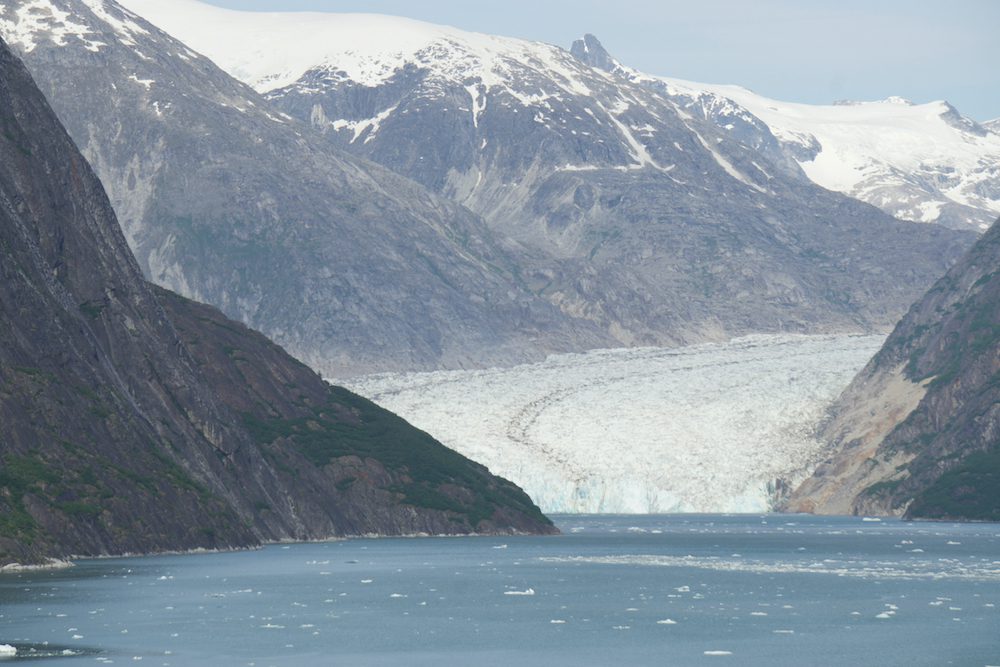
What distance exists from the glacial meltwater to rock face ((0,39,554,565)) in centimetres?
294

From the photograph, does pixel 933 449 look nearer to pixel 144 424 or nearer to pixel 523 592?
pixel 144 424

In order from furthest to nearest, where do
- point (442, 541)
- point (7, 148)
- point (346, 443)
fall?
point (346, 443) → point (442, 541) → point (7, 148)

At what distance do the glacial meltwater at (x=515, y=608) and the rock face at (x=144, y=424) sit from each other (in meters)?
2.94

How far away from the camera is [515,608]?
7700cm

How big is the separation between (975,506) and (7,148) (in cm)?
8794

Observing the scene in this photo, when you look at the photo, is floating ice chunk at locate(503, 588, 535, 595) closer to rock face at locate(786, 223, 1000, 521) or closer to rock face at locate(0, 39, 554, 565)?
rock face at locate(0, 39, 554, 565)

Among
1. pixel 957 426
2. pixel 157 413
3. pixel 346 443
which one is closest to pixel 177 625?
pixel 157 413

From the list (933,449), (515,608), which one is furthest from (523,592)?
(933,449)

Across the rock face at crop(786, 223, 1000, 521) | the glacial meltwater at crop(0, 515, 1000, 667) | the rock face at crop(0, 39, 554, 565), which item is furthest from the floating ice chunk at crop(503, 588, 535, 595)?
the rock face at crop(786, 223, 1000, 521)

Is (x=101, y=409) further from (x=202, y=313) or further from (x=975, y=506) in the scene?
(x=975, y=506)

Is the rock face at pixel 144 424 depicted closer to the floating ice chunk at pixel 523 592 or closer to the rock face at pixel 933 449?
the floating ice chunk at pixel 523 592

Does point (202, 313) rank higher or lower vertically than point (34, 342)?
lower

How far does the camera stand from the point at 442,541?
443 feet

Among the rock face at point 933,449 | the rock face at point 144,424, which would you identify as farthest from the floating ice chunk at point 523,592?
the rock face at point 933,449
